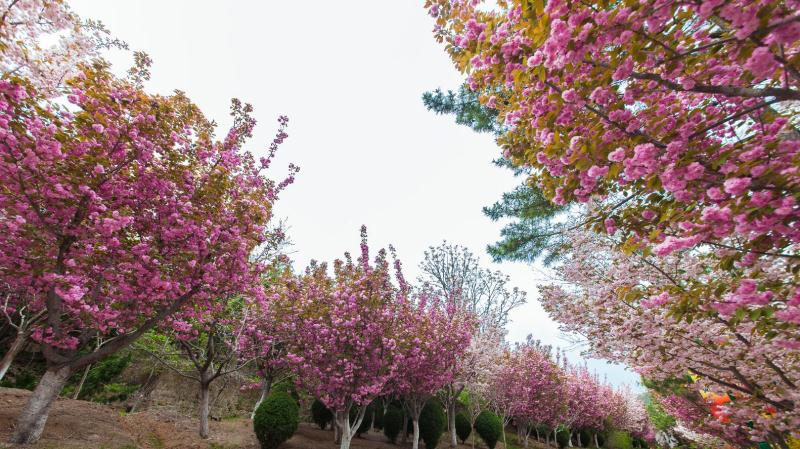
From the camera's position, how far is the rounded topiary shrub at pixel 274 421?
32.3 ft

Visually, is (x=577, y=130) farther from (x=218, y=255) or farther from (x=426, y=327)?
(x=426, y=327)

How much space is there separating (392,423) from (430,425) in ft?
5.12

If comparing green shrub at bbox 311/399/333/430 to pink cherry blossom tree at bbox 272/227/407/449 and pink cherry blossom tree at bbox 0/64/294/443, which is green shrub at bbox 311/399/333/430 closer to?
pink cherry blossom tree at bbox 272/227/407/449

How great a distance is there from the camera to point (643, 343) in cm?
619

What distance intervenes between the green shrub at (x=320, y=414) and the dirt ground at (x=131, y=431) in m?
0.39

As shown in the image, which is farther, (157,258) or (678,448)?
(678,448)

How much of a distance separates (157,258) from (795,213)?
27.8 ft

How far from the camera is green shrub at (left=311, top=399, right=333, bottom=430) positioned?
544 inches

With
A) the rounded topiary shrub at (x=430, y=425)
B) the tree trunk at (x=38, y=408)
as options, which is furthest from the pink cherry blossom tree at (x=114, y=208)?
the rounded topiary shrub at (x=430, y=425)

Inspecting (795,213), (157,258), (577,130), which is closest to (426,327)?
(157,258)

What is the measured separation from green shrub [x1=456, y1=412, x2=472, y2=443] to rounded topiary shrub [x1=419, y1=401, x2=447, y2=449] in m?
4.04

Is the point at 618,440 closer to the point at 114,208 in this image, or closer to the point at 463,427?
the point at 463,427

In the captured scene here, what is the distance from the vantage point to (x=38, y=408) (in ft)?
20.8

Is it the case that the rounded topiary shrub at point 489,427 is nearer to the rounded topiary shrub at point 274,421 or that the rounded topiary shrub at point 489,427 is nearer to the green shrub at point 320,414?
the green shrub at point 320,414
